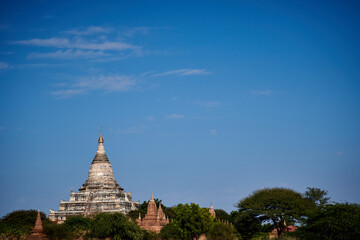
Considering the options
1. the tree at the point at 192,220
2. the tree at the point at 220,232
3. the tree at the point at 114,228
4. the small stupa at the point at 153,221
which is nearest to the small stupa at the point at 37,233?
the tree at the point at 114,228

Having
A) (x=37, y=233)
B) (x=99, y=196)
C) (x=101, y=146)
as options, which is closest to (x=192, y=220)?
(x=37, y=233)

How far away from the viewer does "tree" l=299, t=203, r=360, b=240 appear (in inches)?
1706

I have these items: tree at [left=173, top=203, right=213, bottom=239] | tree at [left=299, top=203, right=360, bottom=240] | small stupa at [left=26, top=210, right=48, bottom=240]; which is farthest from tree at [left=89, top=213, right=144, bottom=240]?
tree at [left=299, top=203, right=360, bottom=240]

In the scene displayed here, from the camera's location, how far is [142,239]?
5706 centimetres

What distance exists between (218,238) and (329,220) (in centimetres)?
2004

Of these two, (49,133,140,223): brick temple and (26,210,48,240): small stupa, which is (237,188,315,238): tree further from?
(49,133,140,223): brick temple

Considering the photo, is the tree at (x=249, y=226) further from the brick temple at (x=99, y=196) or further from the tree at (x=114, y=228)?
the brick temple at (x=99, y=196)

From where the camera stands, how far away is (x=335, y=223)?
4400 cm

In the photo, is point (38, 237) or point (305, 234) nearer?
point (305, 234)

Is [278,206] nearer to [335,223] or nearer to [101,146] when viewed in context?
[335,223]

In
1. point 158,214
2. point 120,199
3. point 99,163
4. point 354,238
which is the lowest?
point 354,238

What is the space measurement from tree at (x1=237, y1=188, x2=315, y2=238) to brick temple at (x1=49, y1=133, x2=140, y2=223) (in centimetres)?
4215

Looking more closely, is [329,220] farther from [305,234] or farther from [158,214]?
[158,214]

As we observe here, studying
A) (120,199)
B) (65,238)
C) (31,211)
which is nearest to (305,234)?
(65,238)
